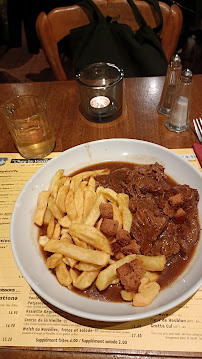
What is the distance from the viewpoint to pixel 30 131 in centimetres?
221

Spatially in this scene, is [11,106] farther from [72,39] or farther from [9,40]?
[9,40]

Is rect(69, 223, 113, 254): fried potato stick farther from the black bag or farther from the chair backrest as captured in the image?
the black bag

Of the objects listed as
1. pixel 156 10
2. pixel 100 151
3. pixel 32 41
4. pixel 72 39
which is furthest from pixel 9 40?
pixel 100 151

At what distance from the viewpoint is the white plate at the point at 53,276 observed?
4.41 ft

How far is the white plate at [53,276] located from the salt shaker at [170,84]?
63 centimetres

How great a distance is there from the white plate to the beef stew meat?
0.07m

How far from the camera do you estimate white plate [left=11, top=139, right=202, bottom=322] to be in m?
1.34

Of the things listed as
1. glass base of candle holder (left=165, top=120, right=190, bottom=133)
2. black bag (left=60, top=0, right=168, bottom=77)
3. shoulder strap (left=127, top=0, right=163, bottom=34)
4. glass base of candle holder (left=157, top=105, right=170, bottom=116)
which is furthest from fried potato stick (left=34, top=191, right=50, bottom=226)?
shoulder strap (left=127, top=0, right=163, bottom=34)

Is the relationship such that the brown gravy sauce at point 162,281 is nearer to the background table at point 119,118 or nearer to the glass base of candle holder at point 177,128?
the background table at point 119,118

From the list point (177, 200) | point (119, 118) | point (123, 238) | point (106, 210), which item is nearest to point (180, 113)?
point (119, 118)

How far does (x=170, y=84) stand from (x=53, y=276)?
5.86 ft

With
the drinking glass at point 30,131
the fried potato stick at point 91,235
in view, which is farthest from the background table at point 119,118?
the fried potato stick at point 91,235

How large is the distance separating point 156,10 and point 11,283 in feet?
9.69

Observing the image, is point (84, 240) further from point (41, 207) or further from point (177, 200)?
point (177, 200)
